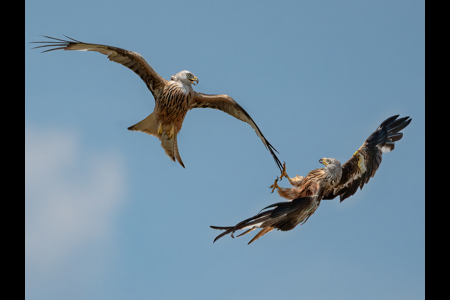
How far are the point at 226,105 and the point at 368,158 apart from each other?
3320mm

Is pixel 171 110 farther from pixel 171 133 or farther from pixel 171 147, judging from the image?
pixel 171 147

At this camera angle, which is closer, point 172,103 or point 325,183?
point 325,183

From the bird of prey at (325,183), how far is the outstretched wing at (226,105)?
183 centimetres

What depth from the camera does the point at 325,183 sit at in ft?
42.3

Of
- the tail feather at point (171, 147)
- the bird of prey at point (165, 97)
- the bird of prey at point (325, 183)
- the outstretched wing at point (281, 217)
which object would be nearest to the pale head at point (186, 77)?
the bird of prey at point (165, 97)

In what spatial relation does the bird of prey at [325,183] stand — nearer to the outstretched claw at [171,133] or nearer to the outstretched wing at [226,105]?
the outstretched wing at [226,105]

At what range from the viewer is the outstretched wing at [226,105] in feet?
48.5

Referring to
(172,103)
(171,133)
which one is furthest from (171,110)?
(171,133)

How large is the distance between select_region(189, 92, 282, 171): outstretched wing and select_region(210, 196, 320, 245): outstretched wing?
2.37m

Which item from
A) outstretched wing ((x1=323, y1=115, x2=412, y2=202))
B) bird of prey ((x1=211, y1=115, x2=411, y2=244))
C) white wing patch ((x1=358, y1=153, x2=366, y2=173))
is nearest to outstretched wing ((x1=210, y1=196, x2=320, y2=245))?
bird of prey ((x1=211, y1=115, x2=411, y2=244))
